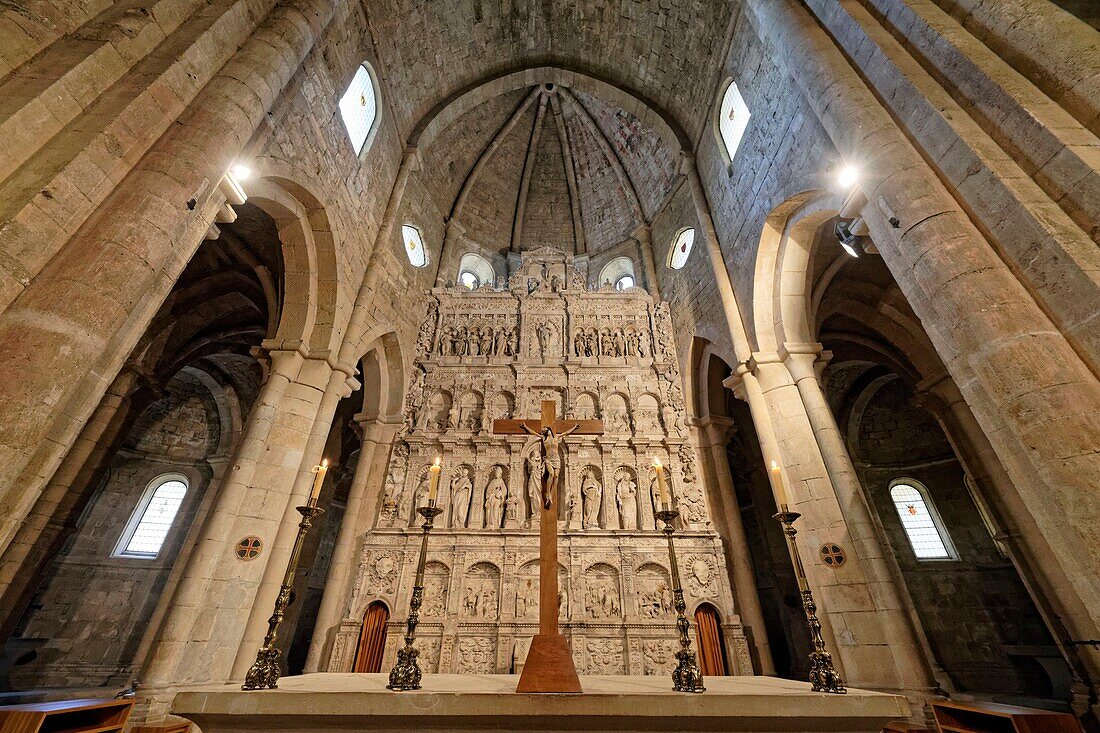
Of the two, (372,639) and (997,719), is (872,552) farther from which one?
(372,639)

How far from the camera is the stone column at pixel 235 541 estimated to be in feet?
20.3

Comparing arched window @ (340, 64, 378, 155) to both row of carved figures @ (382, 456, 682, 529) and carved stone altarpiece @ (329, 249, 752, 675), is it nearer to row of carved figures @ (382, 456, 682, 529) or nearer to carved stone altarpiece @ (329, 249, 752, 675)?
carved stone altarpiece @ (329, 249, 752, 675)

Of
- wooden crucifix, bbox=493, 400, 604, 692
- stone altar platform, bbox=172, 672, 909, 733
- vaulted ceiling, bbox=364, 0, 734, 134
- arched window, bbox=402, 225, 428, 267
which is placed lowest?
stone altar platform, bbox=172, 672, 909, 733

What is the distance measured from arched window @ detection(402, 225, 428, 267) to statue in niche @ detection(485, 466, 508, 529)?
7080mm

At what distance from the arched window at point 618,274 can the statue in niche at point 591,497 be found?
798 centimetres

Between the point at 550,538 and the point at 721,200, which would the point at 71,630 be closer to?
the point at 550,538

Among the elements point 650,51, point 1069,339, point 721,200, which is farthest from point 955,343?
point 650,51

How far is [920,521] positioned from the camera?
1518 centimetres

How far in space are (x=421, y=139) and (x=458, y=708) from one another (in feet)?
47.7

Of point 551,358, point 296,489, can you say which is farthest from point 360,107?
point 296,489

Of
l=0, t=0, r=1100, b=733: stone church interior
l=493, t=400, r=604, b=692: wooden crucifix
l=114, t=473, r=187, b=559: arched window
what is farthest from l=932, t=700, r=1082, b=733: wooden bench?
l=114, t=473, r=187, b=559: arched window

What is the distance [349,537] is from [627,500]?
21.9 ft

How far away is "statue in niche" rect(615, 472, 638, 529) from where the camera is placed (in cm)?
1020

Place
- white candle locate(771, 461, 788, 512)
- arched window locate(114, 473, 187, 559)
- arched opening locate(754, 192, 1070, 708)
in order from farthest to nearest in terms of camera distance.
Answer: arched window locate(114, 473, 187, 559) < arched opening locate(754, 192, 1070, 708) < white candle locate(771, 461, 788, 512)
